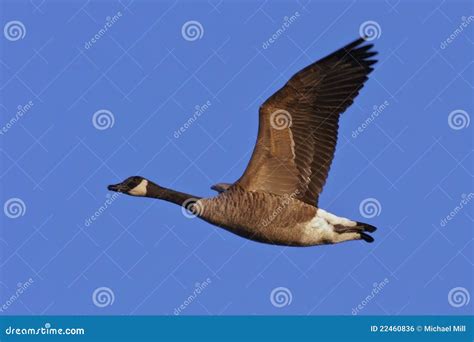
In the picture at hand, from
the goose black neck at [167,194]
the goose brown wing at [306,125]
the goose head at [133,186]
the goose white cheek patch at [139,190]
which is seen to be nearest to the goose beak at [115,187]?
the goose head at [133,186]

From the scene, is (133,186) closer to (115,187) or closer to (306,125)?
(115,187)

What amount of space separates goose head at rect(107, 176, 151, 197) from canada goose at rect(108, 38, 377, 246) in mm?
869

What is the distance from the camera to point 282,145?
12.2 meters

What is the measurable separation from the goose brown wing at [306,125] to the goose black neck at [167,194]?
0.84 m

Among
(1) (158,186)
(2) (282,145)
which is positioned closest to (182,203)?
(1) (158,186)

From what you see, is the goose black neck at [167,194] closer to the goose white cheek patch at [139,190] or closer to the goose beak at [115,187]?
the goose white cheek patch at [139,190]

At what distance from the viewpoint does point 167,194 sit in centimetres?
1292

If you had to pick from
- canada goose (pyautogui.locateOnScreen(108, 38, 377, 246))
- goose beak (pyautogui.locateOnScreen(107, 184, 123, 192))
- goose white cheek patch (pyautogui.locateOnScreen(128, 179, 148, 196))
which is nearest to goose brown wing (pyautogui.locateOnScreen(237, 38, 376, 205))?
canada goose (pyautogui.locateOnScreen(108, 38, 377, 246))

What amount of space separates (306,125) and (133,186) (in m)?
2.46

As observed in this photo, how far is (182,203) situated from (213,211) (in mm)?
655

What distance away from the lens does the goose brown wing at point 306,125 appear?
477 inches

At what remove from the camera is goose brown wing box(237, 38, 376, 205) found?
12117 millimetres

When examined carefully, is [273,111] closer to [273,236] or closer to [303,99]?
[303,99]
